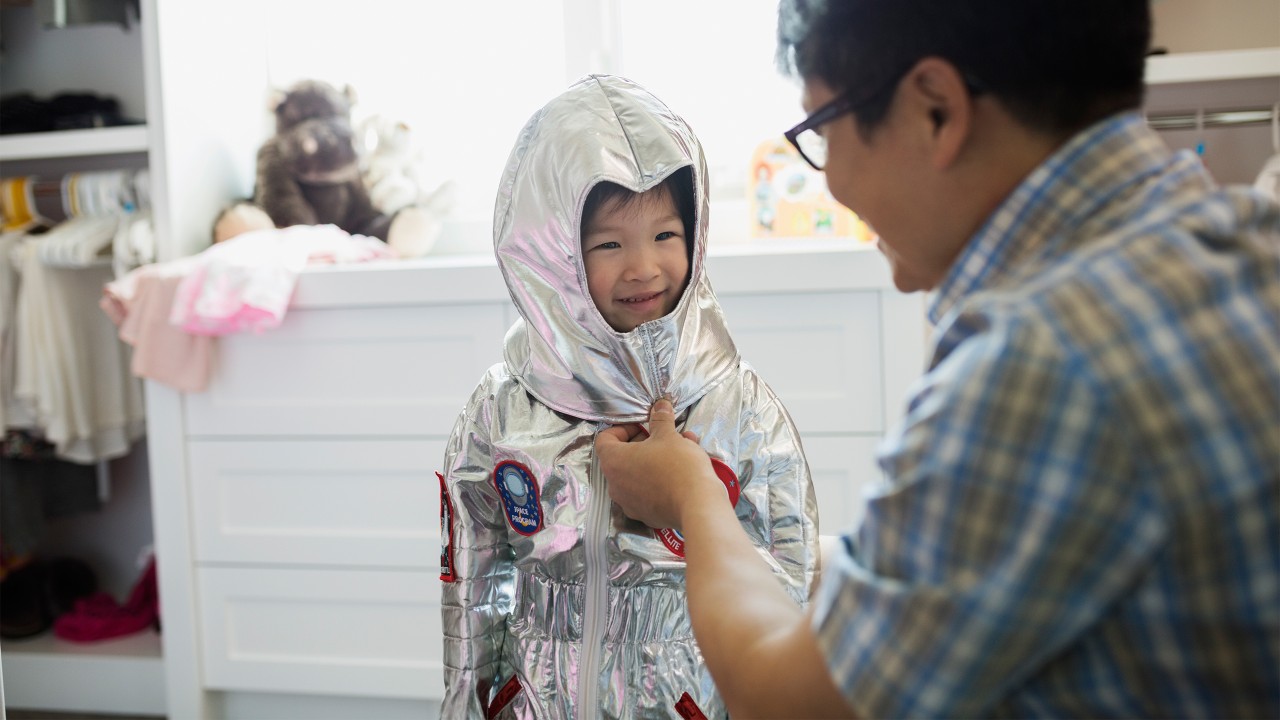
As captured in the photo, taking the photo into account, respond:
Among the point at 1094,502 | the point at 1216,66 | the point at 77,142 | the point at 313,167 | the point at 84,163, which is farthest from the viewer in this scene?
the point at 84,163

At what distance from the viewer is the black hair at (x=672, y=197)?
46.3 inches

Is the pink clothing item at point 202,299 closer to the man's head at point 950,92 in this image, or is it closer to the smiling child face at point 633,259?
the smiling child face at point 633,259

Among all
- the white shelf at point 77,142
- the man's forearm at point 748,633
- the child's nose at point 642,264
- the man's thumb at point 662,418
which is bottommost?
the man's forearm at point 748,633

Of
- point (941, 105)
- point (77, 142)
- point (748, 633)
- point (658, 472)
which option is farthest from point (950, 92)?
point (77, 142)

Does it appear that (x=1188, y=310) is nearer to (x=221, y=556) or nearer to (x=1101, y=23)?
(x=1101, y=23)

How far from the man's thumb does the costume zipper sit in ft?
0.32

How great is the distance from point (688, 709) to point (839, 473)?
0.92 meters

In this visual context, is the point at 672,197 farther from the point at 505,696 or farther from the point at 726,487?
the point at 505,696

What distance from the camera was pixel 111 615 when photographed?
2.53 m

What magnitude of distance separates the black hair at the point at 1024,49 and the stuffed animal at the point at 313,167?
2.05 meters

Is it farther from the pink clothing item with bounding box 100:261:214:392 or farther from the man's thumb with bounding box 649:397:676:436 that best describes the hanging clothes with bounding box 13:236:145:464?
the man's thumb with bounding box 649:397:676:436

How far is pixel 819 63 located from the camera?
0.69 m

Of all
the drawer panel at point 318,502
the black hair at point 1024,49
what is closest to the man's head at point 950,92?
the black hair at point 1024,49

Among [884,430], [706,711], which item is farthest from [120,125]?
[706,711]
